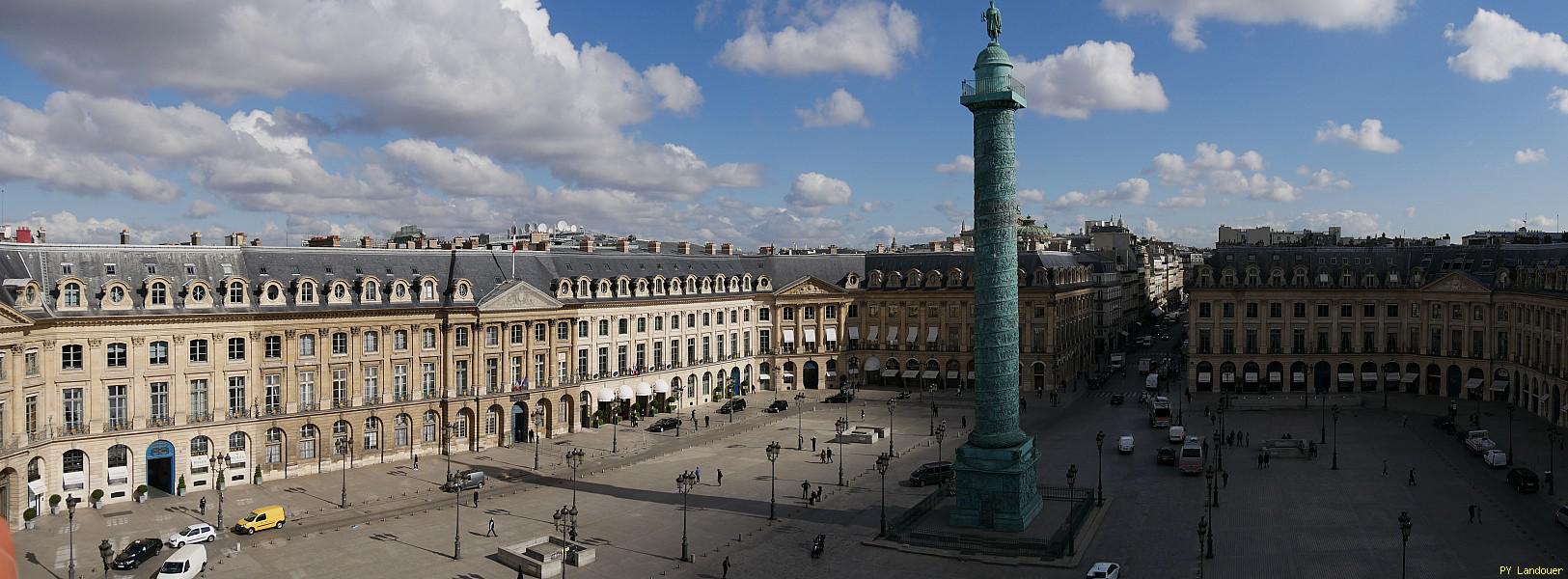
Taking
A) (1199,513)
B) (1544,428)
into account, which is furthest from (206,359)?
(1544,428)

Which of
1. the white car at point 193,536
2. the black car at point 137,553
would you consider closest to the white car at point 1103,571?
the white car at point 193,536

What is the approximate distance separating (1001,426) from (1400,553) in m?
18.3

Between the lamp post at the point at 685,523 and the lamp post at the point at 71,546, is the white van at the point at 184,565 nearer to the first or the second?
the lamp post at the point at 71,546

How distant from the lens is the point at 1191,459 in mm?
61969

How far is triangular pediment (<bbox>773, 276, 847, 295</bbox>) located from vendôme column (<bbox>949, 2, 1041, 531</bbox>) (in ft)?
169

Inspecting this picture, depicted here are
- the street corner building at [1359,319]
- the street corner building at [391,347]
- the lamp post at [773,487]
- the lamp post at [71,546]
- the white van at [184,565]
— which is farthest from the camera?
the street corner building at [1359,319]

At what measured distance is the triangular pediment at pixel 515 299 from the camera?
2881 inches

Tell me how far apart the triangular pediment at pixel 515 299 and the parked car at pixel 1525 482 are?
63.3 metres

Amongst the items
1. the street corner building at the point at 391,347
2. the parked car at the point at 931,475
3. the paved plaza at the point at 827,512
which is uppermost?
the street corner building at the point at 391,347

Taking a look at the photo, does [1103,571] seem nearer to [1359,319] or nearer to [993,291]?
[993,291]

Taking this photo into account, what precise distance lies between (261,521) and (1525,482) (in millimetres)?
68216

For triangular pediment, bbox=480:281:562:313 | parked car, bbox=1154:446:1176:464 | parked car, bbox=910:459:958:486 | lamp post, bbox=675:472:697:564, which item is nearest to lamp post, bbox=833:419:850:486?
parked car, bbox=910:459:958:486

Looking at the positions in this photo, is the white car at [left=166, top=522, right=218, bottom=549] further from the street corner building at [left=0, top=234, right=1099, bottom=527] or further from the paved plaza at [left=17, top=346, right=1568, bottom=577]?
the street corner building at [left=0, top=234, right=1099, bottom=527]

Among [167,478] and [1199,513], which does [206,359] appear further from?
[1199,513]
